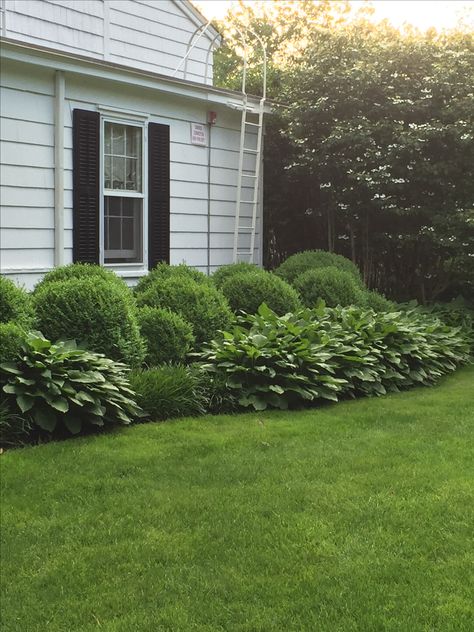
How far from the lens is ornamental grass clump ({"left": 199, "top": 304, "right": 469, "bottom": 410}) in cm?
572

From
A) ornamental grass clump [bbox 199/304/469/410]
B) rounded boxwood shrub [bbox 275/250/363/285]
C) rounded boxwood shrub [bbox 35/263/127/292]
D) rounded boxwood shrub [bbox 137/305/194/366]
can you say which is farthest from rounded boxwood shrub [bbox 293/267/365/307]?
rounded boxwood shrub [bbox 35/263/127/292]

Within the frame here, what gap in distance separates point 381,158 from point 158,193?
10.2ft

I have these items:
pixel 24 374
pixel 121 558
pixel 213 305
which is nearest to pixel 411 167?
pixel 213 305

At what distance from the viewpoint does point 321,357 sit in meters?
5.91

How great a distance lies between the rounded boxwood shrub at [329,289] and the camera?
7.83 meters

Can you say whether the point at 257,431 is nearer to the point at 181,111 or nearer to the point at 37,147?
the point at 37,147

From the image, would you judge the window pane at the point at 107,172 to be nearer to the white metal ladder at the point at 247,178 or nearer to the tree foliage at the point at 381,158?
the white metal ladder at the point at 247,178

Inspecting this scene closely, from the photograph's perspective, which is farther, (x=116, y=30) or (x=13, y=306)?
(x=116, y=30)

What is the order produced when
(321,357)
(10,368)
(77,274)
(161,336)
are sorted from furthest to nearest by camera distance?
(77,274)
(161,336)
(321,357)
(10,368)

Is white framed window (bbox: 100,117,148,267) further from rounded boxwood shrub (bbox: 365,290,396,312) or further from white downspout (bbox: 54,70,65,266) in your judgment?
rounded boxwood shrub (bbox: 365,290,396,312)

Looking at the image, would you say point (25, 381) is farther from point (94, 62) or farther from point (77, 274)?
point (94, 62)

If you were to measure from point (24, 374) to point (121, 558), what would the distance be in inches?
79.8

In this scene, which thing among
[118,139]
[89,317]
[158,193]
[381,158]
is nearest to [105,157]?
[118,139]

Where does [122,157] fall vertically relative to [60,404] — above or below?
above
